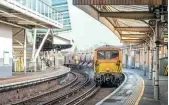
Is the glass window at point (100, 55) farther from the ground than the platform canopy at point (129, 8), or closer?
closer

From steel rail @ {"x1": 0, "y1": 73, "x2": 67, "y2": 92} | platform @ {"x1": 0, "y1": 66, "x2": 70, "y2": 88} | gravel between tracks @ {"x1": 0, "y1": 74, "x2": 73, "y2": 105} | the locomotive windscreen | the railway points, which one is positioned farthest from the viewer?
the locomotive windscreen

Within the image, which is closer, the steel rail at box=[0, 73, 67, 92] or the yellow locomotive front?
the steel rail at box=[0, 73, 67, 92]

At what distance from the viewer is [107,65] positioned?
2725 cm

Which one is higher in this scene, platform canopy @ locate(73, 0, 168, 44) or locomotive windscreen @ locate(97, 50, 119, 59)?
platform canopy @ locate(73, 0, 168, 44)

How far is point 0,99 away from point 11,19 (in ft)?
33.1

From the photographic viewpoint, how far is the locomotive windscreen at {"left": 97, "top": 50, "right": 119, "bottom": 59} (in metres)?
27.4

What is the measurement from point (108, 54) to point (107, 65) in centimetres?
79

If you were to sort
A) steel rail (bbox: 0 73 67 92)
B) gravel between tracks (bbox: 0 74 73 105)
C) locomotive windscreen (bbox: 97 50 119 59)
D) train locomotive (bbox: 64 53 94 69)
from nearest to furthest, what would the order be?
steel rail (bbox: 0 73 67 92)
gravel between tracks (bbox: 0 74 73 105)
locomotive windscreen (bbox: 97 50 119 59)
train locomotive (bbox: 64 53 94 69)

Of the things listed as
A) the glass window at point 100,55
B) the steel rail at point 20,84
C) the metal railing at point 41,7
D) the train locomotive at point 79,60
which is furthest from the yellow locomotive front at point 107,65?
the train locomotive at point 79,60

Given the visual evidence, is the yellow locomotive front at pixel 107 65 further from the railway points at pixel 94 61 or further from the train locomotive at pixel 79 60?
the train locomotive at pixel 79 60

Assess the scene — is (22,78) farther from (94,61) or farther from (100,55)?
(100,55)

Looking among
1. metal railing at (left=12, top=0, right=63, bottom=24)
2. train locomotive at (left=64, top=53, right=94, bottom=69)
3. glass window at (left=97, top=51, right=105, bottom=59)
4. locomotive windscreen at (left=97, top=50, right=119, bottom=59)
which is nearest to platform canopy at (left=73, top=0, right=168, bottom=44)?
locomotive windscreen at (left=97, top=50, right=119, bottom=59)

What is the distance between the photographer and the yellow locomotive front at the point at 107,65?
→ 1072 inches

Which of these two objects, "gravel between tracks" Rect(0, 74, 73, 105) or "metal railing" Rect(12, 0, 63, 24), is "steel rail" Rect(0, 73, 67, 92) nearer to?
"gravel between tracks" Rect(0, 74, 73, 105)
